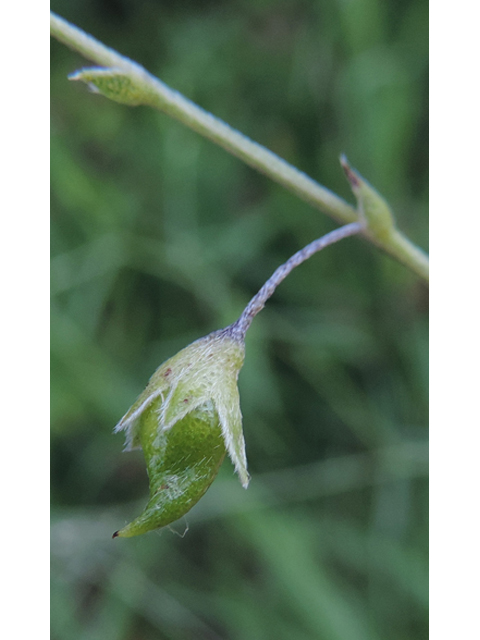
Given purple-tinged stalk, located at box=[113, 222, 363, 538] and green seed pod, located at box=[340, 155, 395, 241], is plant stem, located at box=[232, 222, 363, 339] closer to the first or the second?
purple-tinged stalk, located at box=[113, 222, 363, 538]

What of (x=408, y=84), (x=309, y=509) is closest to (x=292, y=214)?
(x=408, y=84)

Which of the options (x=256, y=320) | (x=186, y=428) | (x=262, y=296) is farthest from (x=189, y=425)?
(x=256, y=320)

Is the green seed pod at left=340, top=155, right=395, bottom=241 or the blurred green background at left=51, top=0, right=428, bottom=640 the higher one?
the green seed pod at left=340, top=155, right=395, bottom=241

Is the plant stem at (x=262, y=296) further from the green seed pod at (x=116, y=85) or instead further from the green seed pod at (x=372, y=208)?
the green seed pod at (x=116, y=85)

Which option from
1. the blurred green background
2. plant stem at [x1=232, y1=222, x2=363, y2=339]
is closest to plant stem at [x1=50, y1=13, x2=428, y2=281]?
plant stem at [x1=232, y1=222, x2=363, y2=339]

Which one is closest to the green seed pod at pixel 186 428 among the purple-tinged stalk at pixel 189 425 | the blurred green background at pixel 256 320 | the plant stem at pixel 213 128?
the purple-tinged stalk at pixel 189 425
